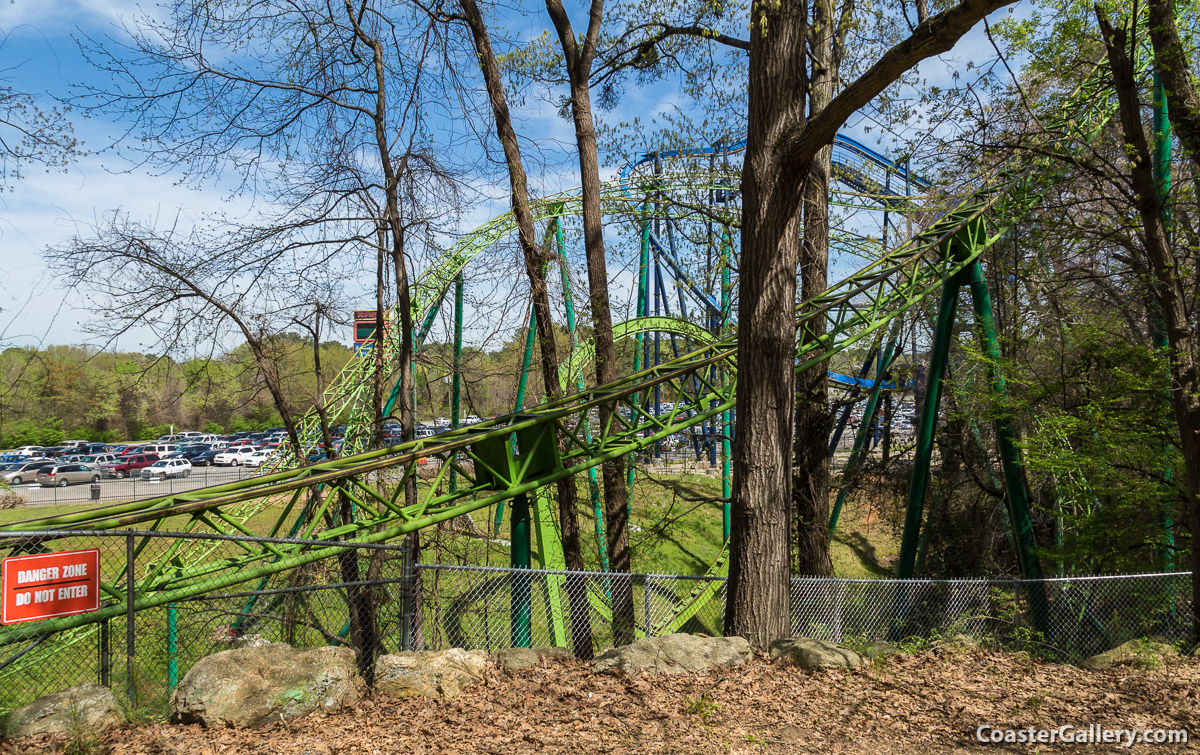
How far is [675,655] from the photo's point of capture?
4.82 metres

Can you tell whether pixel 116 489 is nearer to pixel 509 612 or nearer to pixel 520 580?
pixel 509 612

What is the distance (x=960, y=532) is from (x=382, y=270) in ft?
41.9

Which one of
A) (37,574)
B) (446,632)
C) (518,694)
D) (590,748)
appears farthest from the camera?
(446,632)

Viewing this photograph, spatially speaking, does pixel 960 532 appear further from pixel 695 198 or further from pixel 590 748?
pixel 590 748

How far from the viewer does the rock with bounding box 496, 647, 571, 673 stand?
487cm

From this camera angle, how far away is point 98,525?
5234mm

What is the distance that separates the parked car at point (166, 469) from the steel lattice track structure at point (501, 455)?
61.9 ft

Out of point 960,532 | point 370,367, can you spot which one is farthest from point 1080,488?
point 370,367

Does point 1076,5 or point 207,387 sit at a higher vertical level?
point 1076,5

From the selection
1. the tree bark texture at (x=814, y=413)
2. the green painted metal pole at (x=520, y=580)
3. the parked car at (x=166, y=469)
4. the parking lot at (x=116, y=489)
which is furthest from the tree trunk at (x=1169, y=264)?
the parked car at (x=166, y=469)

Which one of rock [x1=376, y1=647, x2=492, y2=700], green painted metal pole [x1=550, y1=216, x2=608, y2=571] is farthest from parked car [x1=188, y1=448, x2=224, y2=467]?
rock [x1=376, y1=647, x2=492, y2=700]

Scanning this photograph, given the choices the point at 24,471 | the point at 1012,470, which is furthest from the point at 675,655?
the point at 24,471

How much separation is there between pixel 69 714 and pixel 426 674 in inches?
72.6

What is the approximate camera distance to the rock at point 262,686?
13.1ft
